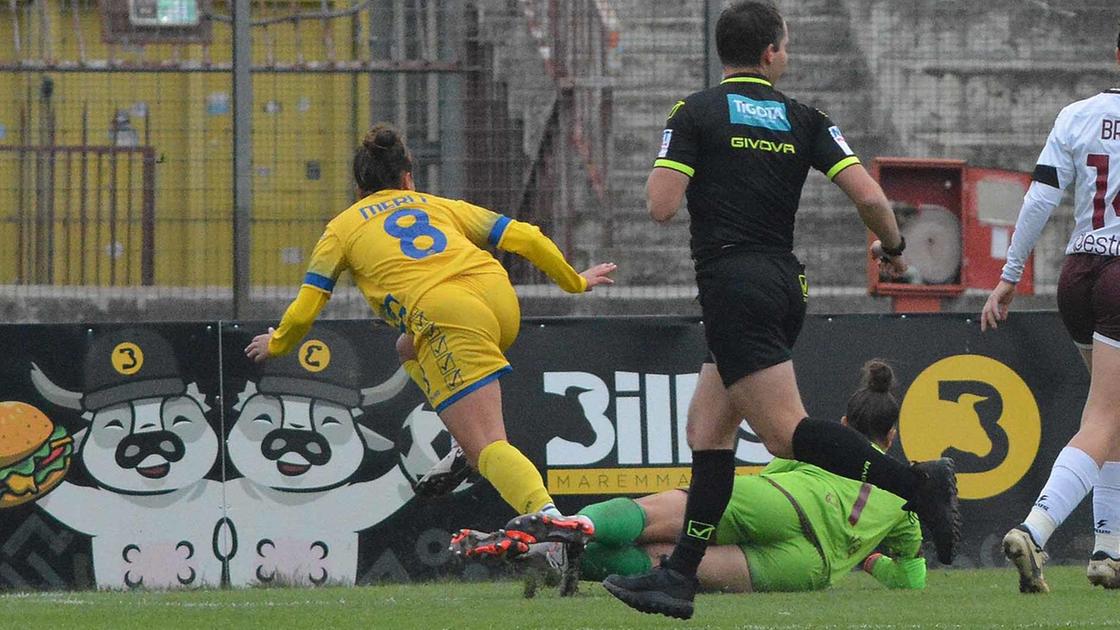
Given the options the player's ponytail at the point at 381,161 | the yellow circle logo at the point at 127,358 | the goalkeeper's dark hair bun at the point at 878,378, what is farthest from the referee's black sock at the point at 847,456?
the yellow circle logo at the point at 127,358

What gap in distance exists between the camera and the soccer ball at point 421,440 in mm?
8875

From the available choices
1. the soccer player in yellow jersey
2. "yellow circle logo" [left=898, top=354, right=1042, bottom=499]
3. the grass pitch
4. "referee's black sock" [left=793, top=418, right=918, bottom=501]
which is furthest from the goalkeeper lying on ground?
"yellow circle logo" [left=898, top=354, right=1042, bottom=499]

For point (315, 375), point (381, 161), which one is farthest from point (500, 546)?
point (315, 375)

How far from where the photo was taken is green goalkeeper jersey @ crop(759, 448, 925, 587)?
23.9 feet

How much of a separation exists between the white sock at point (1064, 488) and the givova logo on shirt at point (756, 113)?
1.88 m

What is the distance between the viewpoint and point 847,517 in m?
7.37

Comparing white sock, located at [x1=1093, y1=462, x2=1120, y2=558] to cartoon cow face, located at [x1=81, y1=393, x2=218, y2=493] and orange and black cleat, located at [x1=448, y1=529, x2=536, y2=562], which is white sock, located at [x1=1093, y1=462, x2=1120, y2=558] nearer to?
orange and black cleat, located at [x1=448, y1=529, x2=536, y2=562]

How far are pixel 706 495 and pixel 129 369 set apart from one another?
13.2ft

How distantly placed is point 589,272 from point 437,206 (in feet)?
2.08

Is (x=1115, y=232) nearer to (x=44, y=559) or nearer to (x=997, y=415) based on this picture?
(x=997, y=415)

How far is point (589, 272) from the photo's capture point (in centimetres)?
695

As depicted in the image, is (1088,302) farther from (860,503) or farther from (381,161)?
(381,161)

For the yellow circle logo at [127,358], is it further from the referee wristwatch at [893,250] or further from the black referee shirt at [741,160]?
the referee wristwatch at [893,250]

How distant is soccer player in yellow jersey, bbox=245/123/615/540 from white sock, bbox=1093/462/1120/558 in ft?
6.85
